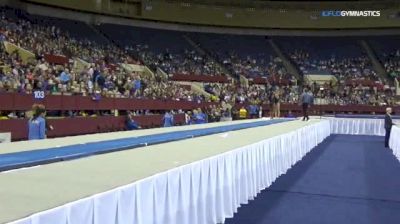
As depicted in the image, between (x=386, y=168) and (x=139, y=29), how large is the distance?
29.0 meters

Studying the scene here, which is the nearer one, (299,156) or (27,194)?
(27,194)

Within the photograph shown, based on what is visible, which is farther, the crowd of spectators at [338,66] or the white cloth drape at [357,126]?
the crowd of spectators at [338,66]

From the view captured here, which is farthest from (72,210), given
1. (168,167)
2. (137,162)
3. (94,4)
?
(94,4)

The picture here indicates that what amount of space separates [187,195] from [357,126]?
70.3ft

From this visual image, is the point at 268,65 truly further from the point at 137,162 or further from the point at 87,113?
the point at 137,162

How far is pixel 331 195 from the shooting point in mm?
8352

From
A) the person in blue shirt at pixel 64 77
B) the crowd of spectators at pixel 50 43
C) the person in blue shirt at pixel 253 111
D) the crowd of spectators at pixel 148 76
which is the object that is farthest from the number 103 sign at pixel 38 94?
the person in blue shirt at pixel 253 111

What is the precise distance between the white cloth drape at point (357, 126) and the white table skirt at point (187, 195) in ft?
53.9

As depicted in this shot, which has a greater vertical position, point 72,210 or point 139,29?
point 139,29

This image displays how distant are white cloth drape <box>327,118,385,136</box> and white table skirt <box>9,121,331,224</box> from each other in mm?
16434

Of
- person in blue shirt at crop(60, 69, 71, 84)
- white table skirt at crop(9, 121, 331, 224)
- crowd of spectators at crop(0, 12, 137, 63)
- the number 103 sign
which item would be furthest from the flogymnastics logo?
white table skirt at crop(9, 121, 331, 224)

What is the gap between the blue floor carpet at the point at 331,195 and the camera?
21.8 ft

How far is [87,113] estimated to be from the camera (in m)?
18.3

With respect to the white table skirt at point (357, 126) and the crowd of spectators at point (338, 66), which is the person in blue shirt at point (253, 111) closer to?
the white table skirt at point (357, 126)
